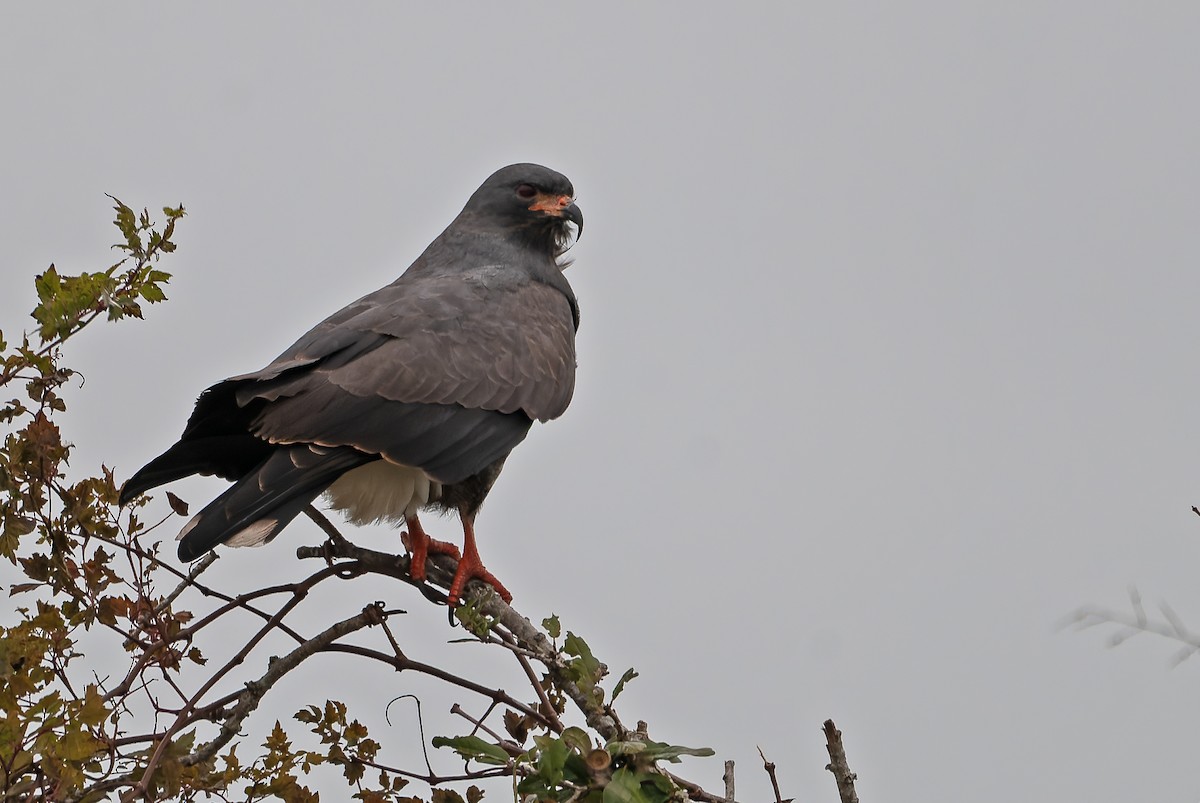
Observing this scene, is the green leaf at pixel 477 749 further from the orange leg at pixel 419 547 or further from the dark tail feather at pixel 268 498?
the orange leg at pixel 419 547

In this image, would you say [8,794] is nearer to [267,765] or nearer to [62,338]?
[267,765]

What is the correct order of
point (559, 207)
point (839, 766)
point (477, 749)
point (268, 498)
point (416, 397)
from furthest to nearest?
point (559, 207)
point (416, 397)
point (268, 498)
point (477, 749)
point (839, 766)

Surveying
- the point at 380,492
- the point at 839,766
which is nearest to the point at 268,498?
the point at 380,492

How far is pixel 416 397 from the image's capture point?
397 cm

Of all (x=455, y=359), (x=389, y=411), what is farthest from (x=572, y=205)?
(x=389, y=411)

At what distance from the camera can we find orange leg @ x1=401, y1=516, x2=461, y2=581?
4.14 metres

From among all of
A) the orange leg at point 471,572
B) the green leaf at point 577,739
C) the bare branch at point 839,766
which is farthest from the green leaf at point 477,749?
the orange leg at point 471,572

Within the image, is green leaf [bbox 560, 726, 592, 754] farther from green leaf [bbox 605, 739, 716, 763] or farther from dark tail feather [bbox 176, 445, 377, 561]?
dark tail feather [bbox 176, 445, 377, 561]

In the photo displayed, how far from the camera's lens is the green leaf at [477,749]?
9.25ft

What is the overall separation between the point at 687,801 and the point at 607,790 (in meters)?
0.16

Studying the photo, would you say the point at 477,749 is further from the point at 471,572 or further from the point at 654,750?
the point at 471,572

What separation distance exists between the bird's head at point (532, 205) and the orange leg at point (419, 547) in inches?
55.3

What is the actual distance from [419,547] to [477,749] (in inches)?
57.4

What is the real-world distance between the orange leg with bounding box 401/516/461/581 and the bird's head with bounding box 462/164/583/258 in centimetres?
140
